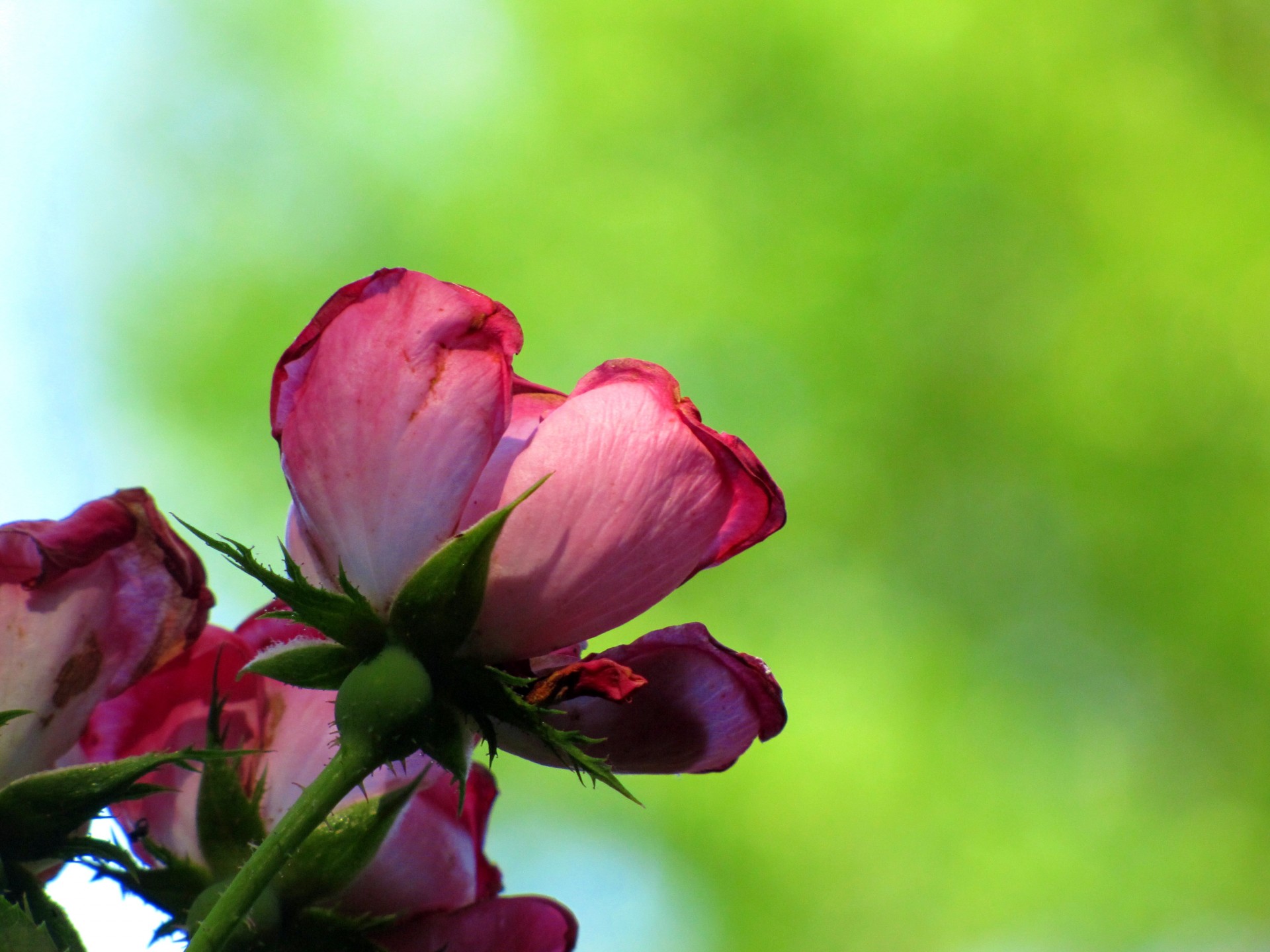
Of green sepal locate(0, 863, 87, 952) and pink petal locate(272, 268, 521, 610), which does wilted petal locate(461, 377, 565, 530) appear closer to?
pink petal locate(272, 268, 521, 610)

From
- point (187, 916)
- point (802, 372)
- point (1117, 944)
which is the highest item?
point (802, 372)

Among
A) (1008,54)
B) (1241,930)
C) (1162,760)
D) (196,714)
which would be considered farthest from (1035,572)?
(196,714)

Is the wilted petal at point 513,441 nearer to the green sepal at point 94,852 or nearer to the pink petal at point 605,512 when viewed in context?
the pink petal at point 605,512

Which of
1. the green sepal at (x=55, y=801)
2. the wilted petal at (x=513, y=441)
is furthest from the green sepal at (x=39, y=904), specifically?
the wilted petal at (x=513, y=441)

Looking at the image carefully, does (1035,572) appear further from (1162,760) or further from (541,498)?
(541,498)

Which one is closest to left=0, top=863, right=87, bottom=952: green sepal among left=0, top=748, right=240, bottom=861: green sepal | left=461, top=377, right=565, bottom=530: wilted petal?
left=0, top=748, right=240, bottom=861: green sepal
